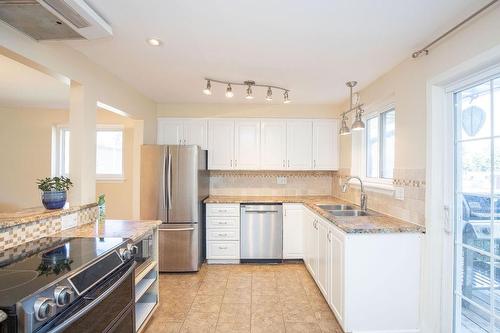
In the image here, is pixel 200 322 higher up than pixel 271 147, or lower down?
lower down

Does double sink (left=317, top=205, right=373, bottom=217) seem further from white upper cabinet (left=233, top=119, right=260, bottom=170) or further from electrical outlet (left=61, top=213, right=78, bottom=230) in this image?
electrical outlet (left=61, top=213, right=78, bottom=230)

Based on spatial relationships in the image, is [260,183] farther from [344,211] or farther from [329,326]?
[329,326]

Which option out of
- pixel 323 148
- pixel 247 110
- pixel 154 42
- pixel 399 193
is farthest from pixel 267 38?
pixel 323 148

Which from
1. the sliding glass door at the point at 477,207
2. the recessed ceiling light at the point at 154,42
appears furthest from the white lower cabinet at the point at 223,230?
the sliding glass door at the point at 477,207

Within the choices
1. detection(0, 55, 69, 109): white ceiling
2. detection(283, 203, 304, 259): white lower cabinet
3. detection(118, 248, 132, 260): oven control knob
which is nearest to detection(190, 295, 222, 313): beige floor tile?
detection(118, 248, 132, 260): oven control knob

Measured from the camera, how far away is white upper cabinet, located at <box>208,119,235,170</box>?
13.1ft

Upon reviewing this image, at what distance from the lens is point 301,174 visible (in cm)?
427

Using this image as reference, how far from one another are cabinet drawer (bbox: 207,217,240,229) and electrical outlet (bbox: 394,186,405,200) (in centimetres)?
204

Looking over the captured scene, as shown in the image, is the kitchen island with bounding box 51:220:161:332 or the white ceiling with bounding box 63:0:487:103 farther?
the kitchen island with bounding box 51:220:161:332

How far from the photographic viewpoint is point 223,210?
3.67 m

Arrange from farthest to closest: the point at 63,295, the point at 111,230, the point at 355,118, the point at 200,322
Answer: the point at 355,118 → the point at 200,322 → the point at 111,230 → the point at 63,295

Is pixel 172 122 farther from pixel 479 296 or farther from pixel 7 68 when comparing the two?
pixel 479 296

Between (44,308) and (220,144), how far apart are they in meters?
3.13

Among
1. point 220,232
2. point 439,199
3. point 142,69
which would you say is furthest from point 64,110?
point 439,199
